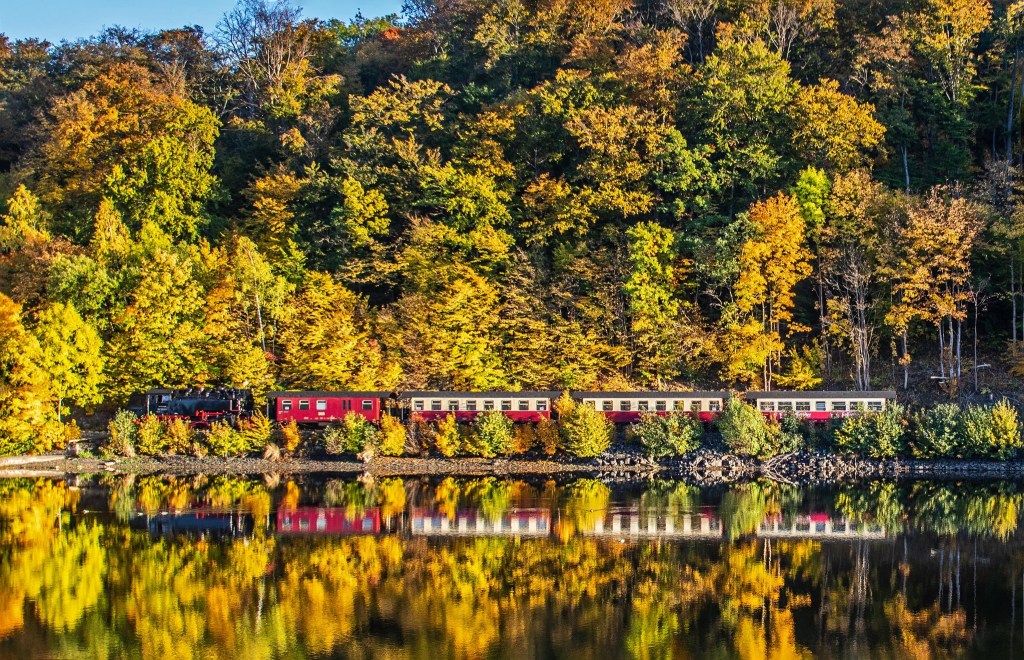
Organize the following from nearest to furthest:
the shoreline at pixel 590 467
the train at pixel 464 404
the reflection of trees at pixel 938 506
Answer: the reflection of trees at pixel 938 506, the shoreline at pixel 590 467, the train at pixel 464 404

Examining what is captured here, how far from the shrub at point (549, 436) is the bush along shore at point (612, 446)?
0.17ft

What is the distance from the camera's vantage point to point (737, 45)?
5988cm

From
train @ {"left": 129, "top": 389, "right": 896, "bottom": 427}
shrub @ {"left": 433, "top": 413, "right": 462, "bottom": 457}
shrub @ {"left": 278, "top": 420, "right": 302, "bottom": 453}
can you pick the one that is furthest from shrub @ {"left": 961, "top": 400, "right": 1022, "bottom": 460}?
shrub @ {"left": 278, "top": 420, "right": 302, "bottom": 453}

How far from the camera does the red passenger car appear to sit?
51.3 meters

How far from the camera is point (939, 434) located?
4494cm

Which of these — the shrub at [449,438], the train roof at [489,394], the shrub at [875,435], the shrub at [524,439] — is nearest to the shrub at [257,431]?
the train roof at [489,394]

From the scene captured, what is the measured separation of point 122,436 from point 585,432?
70.1ft

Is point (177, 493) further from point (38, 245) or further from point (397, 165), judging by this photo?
point (397, 165)

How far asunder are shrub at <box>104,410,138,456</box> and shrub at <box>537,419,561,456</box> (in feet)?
61.9

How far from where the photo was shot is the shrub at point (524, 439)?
158 feet

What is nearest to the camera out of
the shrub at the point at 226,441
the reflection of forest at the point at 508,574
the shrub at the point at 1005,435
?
the reflection of forest at the point at 508,574

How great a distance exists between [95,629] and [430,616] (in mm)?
8385

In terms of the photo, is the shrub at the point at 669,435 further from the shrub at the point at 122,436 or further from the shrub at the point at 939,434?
the shrub at the point at 122,436

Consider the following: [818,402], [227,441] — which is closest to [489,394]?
[227,441]
